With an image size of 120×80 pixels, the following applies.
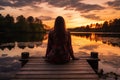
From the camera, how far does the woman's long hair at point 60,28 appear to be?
7828 millimetres

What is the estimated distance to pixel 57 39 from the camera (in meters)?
8.14

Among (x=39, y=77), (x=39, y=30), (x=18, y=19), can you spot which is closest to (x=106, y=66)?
(x=39, y=77)

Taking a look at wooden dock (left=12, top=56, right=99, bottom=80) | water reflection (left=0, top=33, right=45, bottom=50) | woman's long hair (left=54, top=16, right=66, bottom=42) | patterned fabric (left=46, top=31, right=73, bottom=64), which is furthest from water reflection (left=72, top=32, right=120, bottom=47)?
wooden dock (left=12, top=56, right=99, bottom=80)

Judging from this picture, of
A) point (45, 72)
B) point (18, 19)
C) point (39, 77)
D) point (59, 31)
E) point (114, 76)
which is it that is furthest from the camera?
point (18, 19)

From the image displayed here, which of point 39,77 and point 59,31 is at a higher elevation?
point 59,31

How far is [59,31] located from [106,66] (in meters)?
8.64

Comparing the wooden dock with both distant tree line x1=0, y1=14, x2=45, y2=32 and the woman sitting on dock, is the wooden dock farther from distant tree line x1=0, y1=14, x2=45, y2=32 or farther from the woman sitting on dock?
distant tree line x1=0, y1=14, x2=45, y2=32

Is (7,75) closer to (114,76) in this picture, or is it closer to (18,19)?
(114,76)

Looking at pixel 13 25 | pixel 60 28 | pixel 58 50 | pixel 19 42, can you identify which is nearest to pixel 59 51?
pixel 58 50

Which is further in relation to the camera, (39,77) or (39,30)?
(39,30)

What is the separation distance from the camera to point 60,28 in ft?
26.1

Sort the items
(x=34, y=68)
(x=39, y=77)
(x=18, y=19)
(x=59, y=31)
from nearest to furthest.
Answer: (x=39, y=77) → (x=34, y=68) → (x=59, y=31) → (x=18, y=19)

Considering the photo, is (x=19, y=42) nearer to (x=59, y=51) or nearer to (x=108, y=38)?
(x=108, y=38)

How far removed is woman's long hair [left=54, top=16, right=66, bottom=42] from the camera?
308 inches
